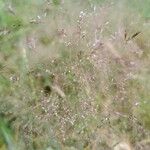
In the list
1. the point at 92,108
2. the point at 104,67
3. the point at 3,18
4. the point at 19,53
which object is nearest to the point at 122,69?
the point at 104,67

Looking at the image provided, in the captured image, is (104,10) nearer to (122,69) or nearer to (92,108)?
(122,69)

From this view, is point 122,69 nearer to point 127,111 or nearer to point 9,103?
point 127,111

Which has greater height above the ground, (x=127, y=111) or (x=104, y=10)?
(x=104, y=10)

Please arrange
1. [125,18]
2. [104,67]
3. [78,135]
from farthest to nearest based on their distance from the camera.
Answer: [125,18] → [104,67] → [78,135]

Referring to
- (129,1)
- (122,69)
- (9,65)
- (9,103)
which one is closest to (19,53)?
(9,65)

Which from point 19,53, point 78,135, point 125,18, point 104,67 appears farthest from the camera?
point 125,18

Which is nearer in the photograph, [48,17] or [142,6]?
[48,17]
